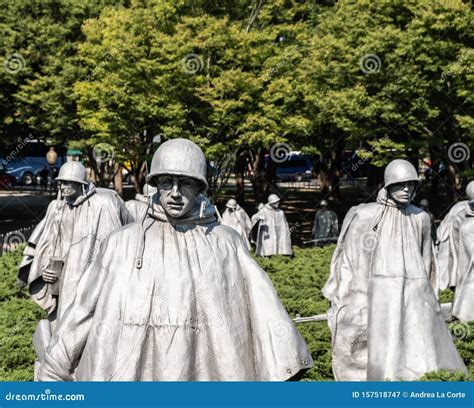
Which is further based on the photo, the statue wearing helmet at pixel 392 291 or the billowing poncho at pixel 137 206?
the billowing poncho at pixel 137 206

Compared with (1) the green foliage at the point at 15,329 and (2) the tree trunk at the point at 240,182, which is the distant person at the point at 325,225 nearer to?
(2) the tree trunk at the point at 240,182

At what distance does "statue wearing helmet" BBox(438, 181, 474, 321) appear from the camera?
46.9 ft

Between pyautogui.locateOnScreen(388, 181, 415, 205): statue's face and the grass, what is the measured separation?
178 centimetres

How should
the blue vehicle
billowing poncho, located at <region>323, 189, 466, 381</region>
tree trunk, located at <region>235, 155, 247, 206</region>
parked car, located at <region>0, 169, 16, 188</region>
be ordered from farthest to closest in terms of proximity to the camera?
the blue vehicle → parked car, located at <region>0, 169, 16, 188</region> → tree trunk, located at <region>235, 155, 247, 206</region> → billowing poncho, located at <region>323, 189, 466, 381</region>

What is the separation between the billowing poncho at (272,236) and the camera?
2845 centimetres

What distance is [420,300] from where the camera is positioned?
984cm

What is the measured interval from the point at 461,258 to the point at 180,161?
10486mm

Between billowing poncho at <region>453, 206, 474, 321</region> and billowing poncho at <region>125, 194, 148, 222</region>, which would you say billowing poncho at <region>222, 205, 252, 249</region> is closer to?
billowing poncho at <region>125, 194, 148, 222</region>

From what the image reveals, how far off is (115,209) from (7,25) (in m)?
24.6

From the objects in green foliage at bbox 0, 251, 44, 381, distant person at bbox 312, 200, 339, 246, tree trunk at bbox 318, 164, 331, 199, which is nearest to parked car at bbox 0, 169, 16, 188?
tree trunk at bbox 318, 164, 331, 199

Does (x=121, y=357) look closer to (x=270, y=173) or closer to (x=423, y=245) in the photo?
(x=423, y=245)

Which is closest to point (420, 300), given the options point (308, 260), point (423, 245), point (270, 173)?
point (423, 245)

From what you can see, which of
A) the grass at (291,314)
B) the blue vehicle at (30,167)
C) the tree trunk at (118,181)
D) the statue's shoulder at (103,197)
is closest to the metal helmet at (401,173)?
the grass at (291,314)

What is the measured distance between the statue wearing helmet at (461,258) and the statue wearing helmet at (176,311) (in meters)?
9.62
